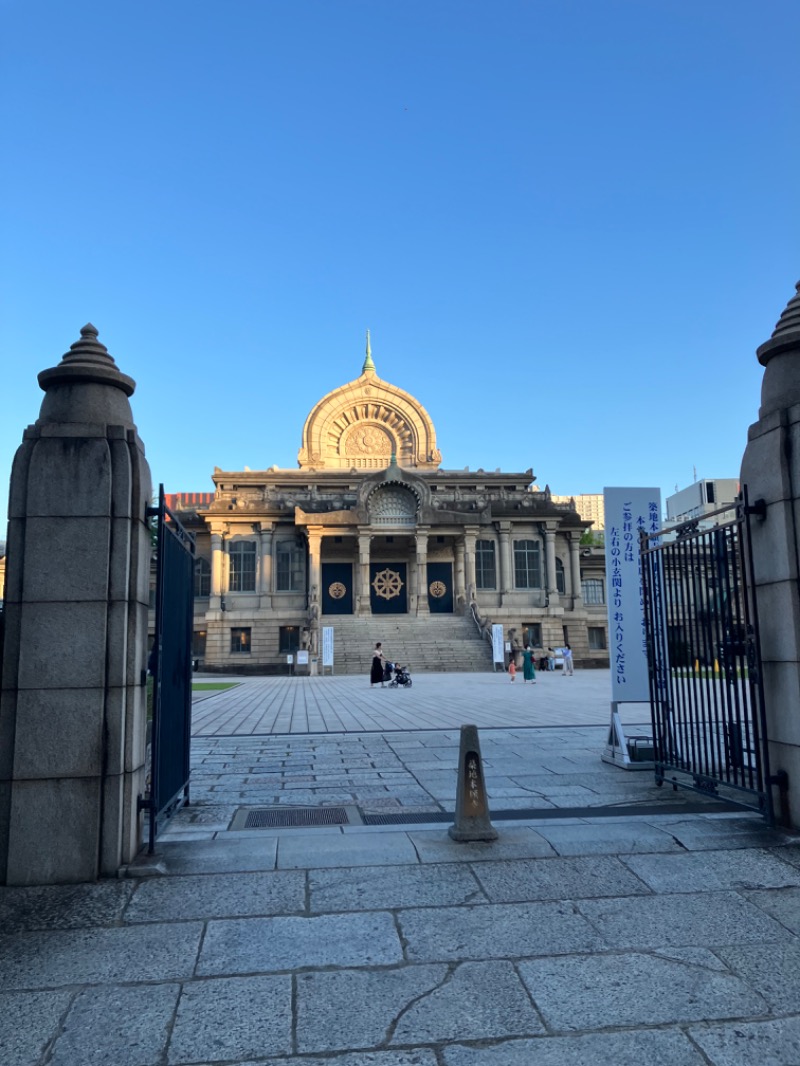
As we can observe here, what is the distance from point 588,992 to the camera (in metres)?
3.44

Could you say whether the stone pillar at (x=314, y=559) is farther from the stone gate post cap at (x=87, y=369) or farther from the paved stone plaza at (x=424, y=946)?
the stone gate post cap at (x=87, y=369)

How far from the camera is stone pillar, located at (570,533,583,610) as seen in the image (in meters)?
47.4

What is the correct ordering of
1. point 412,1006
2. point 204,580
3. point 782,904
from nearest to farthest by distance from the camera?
1. point 412,1006
2. point 782,904
3. point 204,580

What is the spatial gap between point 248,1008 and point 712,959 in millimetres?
2193

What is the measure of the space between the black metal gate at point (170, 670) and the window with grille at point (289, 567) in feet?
125

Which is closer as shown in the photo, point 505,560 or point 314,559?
point 314,559

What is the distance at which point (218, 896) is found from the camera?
15.1ft

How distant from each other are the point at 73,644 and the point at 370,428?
58.4m

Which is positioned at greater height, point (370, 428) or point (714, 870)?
point (370, 428)

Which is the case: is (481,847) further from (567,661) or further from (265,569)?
(265,569)

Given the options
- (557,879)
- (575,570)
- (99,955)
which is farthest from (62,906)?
(575,570)

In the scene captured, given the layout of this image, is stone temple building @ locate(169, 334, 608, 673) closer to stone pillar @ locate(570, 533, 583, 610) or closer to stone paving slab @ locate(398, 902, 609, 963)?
stone pillar @ locate(570, 533, 583, 610)

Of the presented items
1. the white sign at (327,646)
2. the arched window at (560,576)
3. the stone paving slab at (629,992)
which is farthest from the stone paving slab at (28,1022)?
the arched window at (560,576)

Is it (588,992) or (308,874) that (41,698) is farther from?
(588,992)
